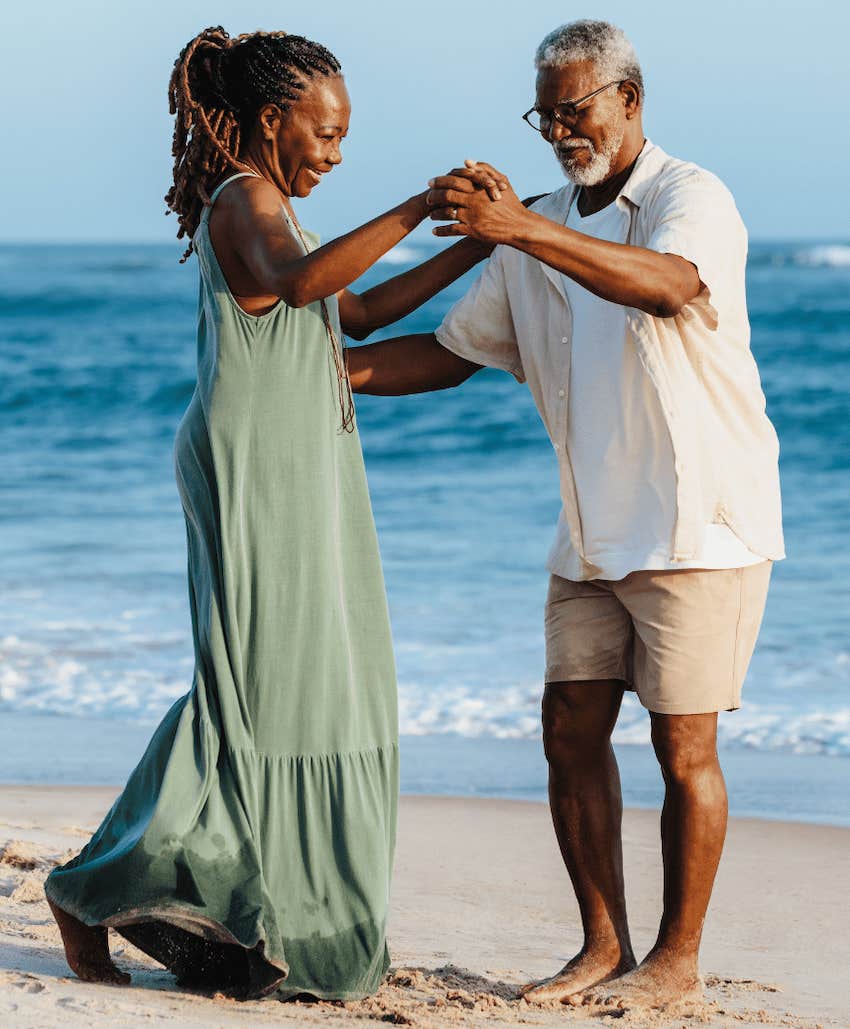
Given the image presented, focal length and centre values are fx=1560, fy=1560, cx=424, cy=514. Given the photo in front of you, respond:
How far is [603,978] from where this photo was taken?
3191mm

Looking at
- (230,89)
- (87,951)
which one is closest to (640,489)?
(230,89)

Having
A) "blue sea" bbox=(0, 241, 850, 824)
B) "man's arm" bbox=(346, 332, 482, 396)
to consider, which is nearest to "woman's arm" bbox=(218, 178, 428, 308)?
"man's arm" bbox=(346, 332, 482, 396)

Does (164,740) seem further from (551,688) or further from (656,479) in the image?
(656,479)

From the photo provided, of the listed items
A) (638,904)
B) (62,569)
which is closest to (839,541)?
(62,569)

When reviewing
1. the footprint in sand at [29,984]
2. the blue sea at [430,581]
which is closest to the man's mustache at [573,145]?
the footprint in sand at [29,984]

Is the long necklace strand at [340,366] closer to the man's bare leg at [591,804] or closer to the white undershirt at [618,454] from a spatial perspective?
the white undershirt at [618,454]

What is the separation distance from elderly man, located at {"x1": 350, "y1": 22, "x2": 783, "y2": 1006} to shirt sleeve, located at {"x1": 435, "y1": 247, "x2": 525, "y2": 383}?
0.07m

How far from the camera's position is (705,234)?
296 cm

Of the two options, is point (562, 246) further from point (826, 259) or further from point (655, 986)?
point (826, 259)

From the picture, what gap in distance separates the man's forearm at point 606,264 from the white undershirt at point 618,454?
192mm

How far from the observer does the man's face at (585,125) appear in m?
3.07

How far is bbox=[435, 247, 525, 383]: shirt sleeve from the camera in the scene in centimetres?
333

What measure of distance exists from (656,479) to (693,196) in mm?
548

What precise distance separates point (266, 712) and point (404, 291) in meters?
0.97
